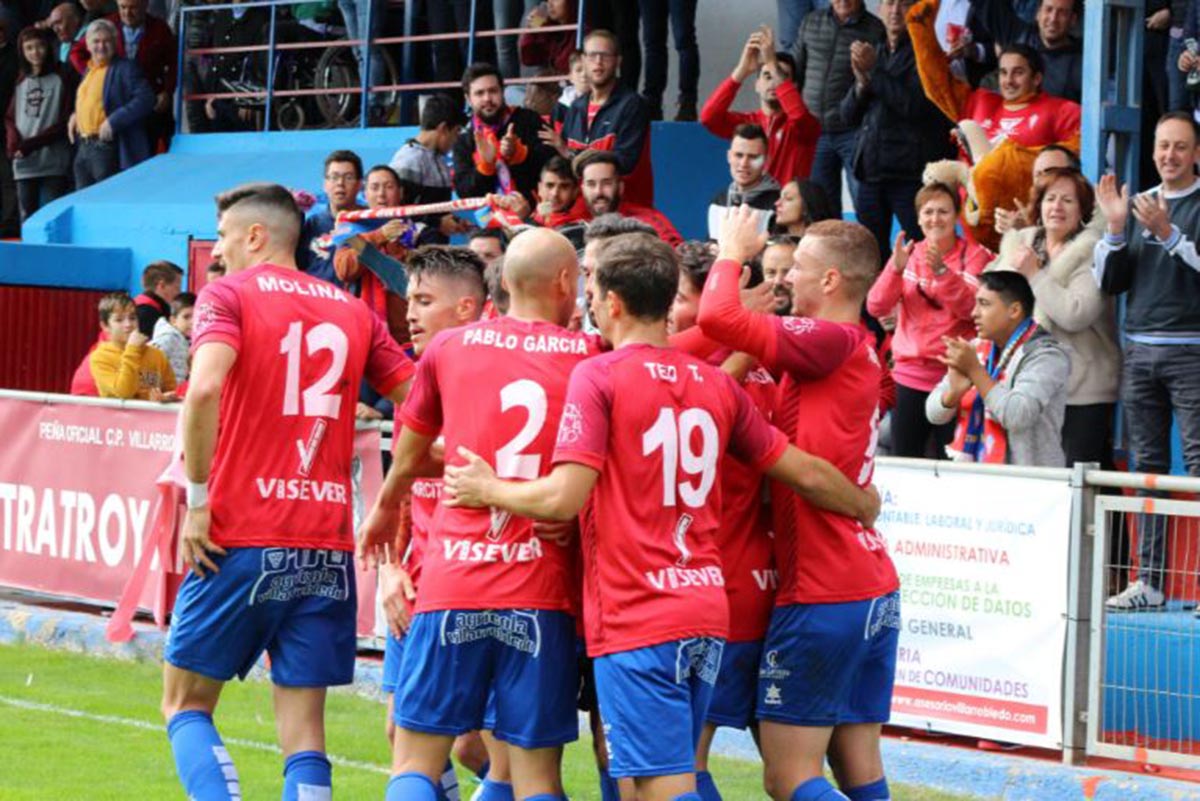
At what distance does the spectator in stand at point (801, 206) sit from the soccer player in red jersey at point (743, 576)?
5.12m

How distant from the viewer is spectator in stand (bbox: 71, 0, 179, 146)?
20.4m

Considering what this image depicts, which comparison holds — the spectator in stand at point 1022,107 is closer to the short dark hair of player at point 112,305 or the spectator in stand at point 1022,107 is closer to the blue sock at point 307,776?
the short dark hair of player at point 112,305

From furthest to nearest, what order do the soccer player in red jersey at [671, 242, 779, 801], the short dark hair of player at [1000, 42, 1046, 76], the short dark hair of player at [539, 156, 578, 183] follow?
the short dark hair of player at [539, 156, 578, 183] < the short dark hair of player at [1000, 42, 1046, 76] < the soccer player in red jersey at [671, 242, 779, 801]

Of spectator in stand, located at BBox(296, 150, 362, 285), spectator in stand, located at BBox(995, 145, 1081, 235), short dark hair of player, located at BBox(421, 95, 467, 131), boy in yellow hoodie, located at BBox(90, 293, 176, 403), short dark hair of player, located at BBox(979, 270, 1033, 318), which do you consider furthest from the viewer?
short dark hair of player, located at BBox(421, 95, 467, 131)

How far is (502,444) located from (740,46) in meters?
11.9

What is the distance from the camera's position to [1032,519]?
8961mm

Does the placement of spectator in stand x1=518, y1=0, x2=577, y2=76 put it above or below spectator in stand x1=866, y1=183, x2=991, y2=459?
above

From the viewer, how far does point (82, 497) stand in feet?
41.7

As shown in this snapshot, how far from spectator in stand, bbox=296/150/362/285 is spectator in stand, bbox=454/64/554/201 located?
0.83 m

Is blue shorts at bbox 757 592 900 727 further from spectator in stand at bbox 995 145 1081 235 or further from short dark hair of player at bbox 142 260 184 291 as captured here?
short dark hair of player at bbox 142 260 184 291

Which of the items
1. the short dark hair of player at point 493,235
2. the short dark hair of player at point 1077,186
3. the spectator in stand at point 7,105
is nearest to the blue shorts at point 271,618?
the short dark hair of player at point 493,235

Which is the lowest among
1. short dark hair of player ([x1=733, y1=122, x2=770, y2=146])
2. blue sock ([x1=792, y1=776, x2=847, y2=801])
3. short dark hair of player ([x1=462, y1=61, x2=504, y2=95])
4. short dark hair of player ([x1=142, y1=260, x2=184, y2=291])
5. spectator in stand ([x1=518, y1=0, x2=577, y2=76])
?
blue sock ([x1=792, y1=776, x2=847, y2=801])

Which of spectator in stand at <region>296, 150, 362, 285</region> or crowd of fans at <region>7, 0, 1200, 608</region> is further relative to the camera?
spectator in stand at <region>296, 150, 362, 285</region>

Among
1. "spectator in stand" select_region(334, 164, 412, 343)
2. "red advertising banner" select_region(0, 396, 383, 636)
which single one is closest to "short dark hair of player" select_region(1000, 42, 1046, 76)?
"spectator in stand" select_region(334, 164, 412, 343)
